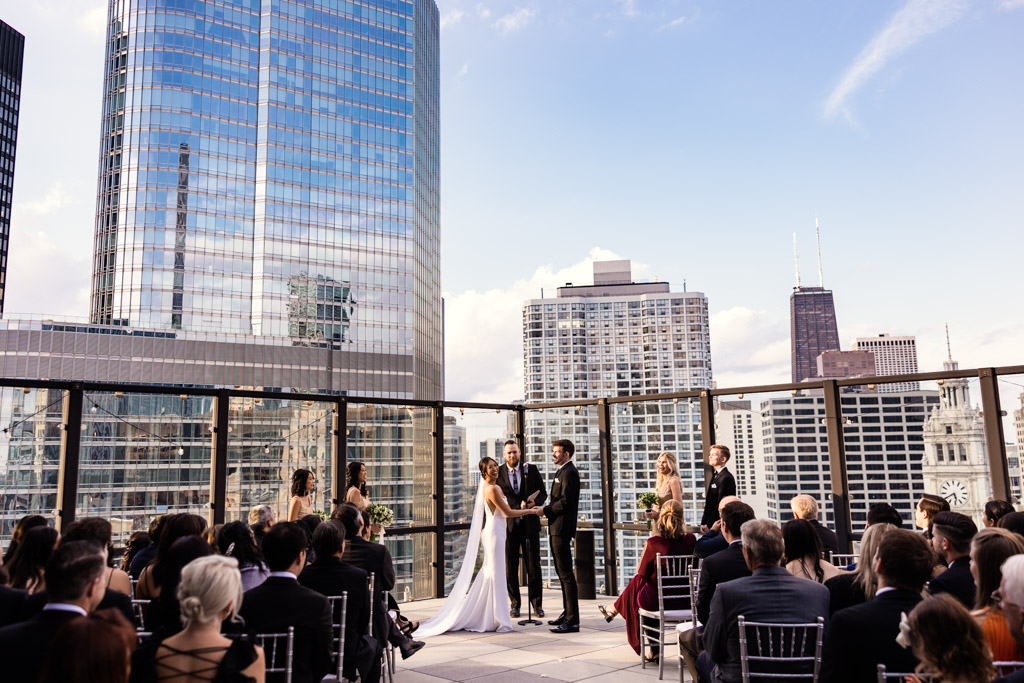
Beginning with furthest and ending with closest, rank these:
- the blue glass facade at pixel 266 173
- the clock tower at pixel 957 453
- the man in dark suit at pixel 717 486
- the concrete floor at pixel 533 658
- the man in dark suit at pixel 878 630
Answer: the blue glass facade at pixel 266 173
the man in dark suit at pixel 717 486
the clock tower at pixel 957 453
the concrete floor at pixel 533 658
the man in dark suit at pixel 878 630

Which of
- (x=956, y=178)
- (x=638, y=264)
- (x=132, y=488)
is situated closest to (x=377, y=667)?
(x=132, y=488)

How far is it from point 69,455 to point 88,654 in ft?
19.0

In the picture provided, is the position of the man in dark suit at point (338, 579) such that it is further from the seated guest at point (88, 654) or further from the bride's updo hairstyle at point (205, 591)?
the seated guest at point (88, 654)

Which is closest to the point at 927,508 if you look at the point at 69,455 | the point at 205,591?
the point at 205,591

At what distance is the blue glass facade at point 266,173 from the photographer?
6581 centimetres

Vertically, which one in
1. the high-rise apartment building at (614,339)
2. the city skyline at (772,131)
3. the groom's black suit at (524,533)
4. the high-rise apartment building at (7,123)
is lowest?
the groom's black suit at (524,533)

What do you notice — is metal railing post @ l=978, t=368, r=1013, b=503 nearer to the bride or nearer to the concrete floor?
the concrete floor

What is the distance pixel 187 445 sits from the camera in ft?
23.5

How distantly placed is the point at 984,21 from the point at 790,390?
295 inches

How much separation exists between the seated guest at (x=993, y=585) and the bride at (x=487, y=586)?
4847 mm

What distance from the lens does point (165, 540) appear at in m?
3.59

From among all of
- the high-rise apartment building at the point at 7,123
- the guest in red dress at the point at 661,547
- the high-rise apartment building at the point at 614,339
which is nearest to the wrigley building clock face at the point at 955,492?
the guest in red dress at the point at 661,547

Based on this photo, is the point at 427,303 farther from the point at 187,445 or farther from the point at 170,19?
the point at 187,445

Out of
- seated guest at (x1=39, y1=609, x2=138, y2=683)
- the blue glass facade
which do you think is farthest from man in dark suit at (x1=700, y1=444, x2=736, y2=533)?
the blue glass facade
